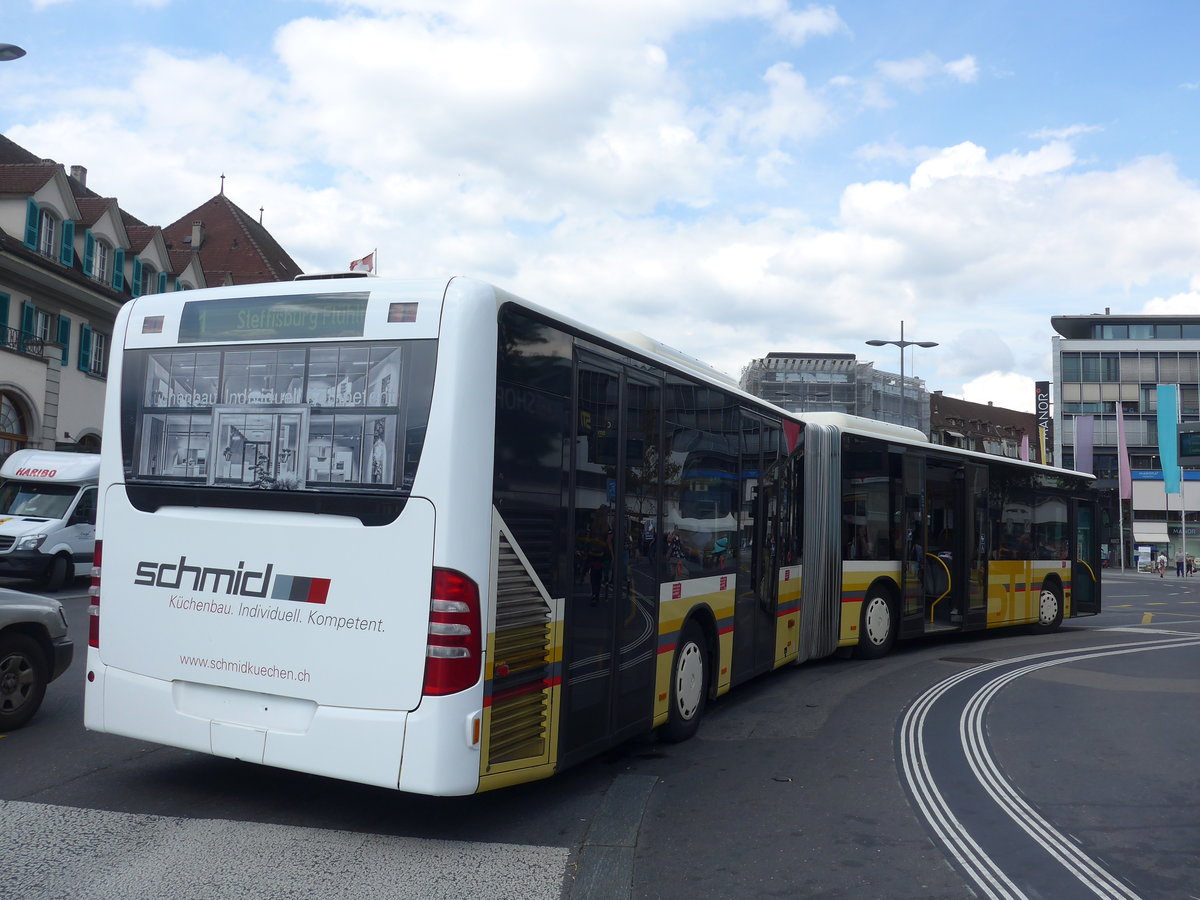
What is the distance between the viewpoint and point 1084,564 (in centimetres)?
1888

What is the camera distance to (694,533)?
805 cm

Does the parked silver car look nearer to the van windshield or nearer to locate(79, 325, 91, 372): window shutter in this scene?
the van windshield

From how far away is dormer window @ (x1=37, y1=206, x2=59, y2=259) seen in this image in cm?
3186

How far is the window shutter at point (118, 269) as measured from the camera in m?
35.8

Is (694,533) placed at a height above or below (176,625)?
above

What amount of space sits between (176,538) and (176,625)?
48 cm

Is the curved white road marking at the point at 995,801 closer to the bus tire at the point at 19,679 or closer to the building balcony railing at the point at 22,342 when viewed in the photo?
the bus tire at the point at 19,679

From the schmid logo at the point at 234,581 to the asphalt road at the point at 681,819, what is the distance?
4.15 feet

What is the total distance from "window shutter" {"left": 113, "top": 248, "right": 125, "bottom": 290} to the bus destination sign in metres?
33.2

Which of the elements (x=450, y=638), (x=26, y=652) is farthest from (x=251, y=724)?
(x=26, y=652)

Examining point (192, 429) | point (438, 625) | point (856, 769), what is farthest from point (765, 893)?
point (192, 429)

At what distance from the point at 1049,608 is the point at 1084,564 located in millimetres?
1467

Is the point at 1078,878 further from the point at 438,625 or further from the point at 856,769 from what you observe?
the point at 438,625

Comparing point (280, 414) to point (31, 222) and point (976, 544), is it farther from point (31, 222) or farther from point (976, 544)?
point (31, 222)
